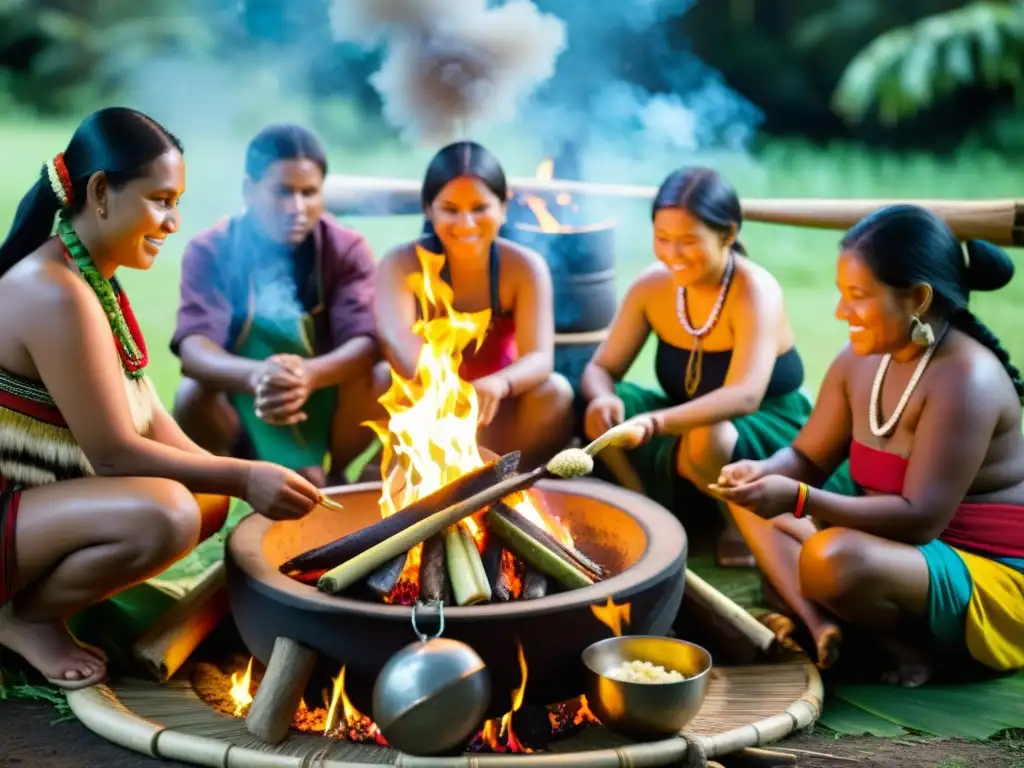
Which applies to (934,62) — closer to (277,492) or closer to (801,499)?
(801,499)

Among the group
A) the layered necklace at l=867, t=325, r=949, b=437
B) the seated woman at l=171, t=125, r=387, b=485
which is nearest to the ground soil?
the layered necklace at l=867, t=325, r=949, b=437

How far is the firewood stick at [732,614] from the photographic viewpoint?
3352mm

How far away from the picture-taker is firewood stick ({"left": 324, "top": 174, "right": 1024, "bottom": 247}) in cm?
446

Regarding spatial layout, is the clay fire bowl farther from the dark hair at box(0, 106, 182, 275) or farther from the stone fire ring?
the dark hair at box(0, 106, 182, 275)

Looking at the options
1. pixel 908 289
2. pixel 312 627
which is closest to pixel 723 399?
pixel 908 289

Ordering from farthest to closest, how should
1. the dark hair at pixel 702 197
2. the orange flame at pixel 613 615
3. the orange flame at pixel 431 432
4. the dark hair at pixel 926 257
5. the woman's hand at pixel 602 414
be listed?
the woman's hand at pixel 602 414, the dark hair at pixel 702 197, the orange flame at pixel 431 432, the dark hair at pixel 926 257, the orange flame at pixel 613 615

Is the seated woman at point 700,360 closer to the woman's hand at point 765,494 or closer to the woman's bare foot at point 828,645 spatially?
the woman's hand at point 765,494

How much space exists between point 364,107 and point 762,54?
3.83 metres

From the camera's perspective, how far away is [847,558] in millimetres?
3203

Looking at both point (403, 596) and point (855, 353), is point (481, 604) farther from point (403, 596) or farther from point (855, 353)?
point (855, 353)

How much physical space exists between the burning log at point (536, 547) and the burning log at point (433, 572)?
0.16 metres

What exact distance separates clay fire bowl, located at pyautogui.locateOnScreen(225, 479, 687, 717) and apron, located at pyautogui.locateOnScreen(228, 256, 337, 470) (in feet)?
4.02

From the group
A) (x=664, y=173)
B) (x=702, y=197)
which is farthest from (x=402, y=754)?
(x=664, y=173)

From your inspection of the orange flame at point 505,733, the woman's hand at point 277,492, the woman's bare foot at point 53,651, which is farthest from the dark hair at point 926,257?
the woman's bare foot at point 53,651
